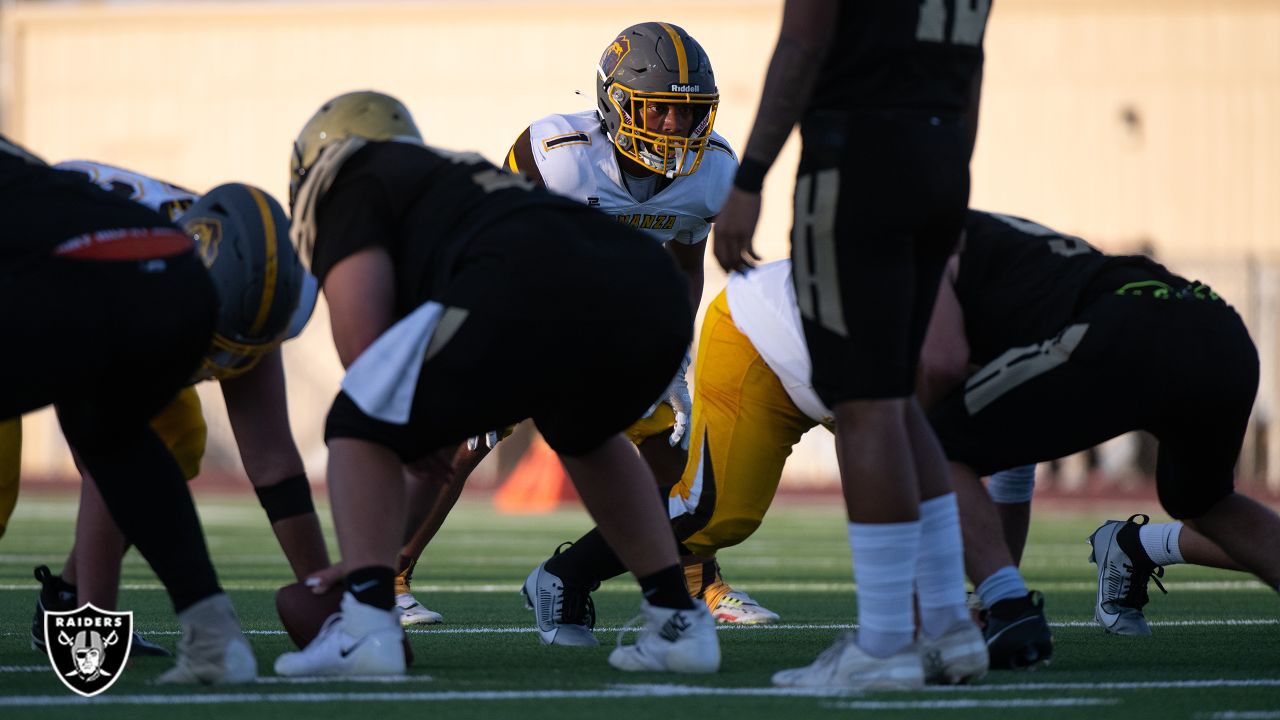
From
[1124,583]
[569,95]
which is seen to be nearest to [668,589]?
[1124,583]

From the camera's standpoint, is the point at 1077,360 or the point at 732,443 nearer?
the point at 1077,360

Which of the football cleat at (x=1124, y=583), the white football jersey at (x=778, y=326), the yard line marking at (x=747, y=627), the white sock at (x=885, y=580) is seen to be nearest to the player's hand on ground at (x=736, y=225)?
the white sock at (x=885, y=580)

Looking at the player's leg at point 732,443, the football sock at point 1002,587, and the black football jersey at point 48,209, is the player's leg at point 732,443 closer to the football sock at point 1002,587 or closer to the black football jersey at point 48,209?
the football sock at point 1002,587

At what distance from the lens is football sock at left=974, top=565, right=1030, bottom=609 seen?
443cm

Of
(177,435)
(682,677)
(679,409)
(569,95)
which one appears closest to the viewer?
(682,677)

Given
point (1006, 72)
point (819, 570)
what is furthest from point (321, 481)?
point (819, 570)

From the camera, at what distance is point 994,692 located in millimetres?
3873

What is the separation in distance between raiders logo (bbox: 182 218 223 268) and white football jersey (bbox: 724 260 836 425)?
4.95ft

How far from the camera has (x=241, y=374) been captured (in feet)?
14.5

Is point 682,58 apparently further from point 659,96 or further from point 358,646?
point 358,646

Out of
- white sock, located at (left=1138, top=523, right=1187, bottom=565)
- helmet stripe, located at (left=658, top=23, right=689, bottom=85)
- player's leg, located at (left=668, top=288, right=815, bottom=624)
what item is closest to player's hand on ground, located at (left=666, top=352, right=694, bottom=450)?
player's leg, located at (left=668, top=288, right=815, bottom=624)

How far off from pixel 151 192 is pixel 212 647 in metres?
1.46

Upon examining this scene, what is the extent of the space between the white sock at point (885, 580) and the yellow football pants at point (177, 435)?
1.93 meters

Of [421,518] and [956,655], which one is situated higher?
[956,655]
